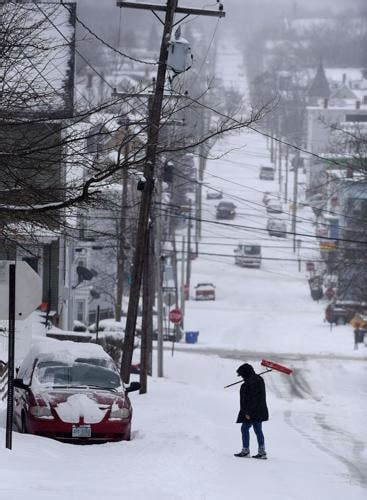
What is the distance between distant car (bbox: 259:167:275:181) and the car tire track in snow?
342ft

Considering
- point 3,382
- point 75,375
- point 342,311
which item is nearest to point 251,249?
point 342,311

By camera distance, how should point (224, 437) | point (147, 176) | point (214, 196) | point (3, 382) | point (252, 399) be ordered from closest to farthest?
1. point (252, 399)
2. point (224, 437)
3. point (147, 176)
4. point (3, 382)
5. point (214, 196)

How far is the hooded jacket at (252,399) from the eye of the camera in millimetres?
18906

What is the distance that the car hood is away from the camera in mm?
18250

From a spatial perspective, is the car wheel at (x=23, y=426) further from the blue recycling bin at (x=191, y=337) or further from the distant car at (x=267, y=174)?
the distant car at (x=267, y=174)

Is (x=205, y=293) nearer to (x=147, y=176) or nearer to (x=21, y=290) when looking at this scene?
(x=147, y=176)

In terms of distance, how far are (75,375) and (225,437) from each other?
13.2 ft

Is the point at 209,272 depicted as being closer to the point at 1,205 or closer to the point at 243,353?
the point at 243,353

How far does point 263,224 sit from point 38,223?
9197cm

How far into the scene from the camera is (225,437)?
2227 centimetres

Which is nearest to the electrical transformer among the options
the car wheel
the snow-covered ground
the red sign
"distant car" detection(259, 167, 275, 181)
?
the snow-covered ground

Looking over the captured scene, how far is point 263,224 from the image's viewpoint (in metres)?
108

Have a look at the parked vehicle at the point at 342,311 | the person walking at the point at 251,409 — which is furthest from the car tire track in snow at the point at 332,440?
the parked vehicle at the point at 342,311

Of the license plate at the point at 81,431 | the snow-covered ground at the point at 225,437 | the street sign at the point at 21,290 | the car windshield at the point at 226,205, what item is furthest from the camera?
the car windshield at the point at 226,205
